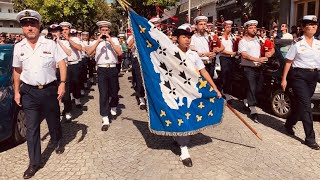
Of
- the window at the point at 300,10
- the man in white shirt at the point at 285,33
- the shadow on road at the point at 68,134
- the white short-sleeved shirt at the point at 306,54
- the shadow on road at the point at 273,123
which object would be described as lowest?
the shadow on road at the point at 273,123

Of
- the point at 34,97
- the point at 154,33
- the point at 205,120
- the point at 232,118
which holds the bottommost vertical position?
the point at 232,118

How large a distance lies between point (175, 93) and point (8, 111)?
2606 millimetres

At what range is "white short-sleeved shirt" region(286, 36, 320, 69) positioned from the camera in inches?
211

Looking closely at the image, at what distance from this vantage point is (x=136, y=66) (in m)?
8.41

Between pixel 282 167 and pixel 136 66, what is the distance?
4805mm

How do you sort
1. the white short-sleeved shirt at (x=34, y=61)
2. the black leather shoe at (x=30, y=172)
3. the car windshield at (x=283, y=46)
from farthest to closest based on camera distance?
the car windshield at (x=283, y=46)
the white short-sleeved shirt at (x=34, y=61)
the black leather shoe at (x=30, y=172)

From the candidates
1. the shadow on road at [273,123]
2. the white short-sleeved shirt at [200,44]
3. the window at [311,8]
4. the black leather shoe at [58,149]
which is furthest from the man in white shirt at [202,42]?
the window at [311,8]

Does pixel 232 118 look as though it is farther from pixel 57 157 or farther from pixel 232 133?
pixel 57 157

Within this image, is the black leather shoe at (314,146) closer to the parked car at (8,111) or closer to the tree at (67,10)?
the parked car at (8,111)

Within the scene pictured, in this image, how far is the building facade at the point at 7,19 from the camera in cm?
6775

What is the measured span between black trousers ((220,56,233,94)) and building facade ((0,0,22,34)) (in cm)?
6573

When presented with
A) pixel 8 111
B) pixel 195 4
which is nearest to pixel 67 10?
pixel 195 4

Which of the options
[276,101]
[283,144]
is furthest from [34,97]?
[276,101]

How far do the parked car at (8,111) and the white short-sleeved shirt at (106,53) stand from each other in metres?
1.59
